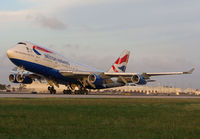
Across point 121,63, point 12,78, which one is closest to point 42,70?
point 12,78

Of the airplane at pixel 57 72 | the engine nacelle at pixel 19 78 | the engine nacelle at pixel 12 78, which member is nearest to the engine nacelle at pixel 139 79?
the airplane at pixel 57 72

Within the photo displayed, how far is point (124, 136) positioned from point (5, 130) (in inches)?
207

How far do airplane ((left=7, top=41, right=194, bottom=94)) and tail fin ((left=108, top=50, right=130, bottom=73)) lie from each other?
20.5ft

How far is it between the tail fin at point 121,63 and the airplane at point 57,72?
6.23 metres

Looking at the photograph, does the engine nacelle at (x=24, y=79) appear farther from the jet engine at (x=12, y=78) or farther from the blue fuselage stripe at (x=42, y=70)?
the blue fuselage stripe at (x=42, y=70)

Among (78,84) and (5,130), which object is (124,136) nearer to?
(5,130)

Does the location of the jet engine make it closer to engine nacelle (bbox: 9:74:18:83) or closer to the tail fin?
engine nacelle (bbox: 9:74:18:83)

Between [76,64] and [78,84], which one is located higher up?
[76,64]

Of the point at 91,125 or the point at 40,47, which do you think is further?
the point at 40,47

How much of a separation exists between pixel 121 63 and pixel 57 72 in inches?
887

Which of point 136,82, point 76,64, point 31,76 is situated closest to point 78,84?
point 76,64

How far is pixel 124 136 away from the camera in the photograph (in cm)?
1254

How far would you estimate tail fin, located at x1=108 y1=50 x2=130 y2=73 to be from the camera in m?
76.4

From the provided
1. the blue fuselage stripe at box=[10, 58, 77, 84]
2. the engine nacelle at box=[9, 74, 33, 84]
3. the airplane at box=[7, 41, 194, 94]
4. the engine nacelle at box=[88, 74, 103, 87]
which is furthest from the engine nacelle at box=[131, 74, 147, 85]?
the engine nacelle at box=[9, 74, 33, 84]
